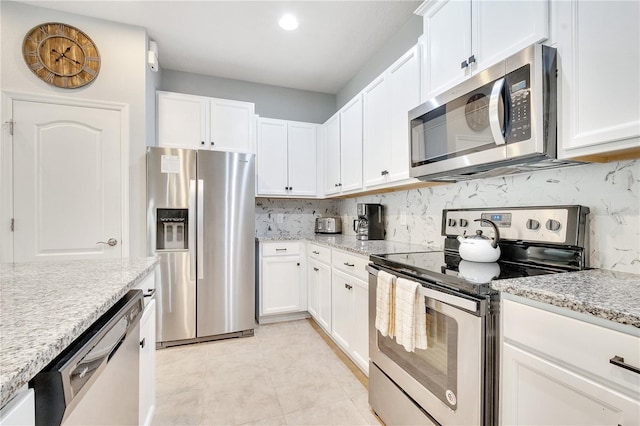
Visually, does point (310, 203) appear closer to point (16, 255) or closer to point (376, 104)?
point (376, 104)

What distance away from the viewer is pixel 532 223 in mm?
1394

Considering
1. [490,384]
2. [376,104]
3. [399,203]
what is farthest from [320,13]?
[490,384]

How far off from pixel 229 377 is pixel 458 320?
5.60ft

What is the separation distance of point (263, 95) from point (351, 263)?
2469 mm

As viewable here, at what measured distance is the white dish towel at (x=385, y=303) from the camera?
145 centimetres

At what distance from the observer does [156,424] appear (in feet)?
5.31

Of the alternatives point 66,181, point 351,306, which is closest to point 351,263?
point 351,306

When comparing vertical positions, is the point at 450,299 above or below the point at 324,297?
above

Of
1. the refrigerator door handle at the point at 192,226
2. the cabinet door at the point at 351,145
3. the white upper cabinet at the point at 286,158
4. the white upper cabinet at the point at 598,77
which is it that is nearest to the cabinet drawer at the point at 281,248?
the white upper cabinet at the point at 286,158

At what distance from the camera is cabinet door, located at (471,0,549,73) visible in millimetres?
1146

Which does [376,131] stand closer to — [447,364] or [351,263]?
[351,263]

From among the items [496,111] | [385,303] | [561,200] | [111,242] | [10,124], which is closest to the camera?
[496,111]

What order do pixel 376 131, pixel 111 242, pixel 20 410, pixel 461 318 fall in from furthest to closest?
pixel 111 242 < pixel 376 131 < pixel 461 318 < pixel 20 410

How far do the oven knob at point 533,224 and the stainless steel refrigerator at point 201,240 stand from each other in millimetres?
2181
